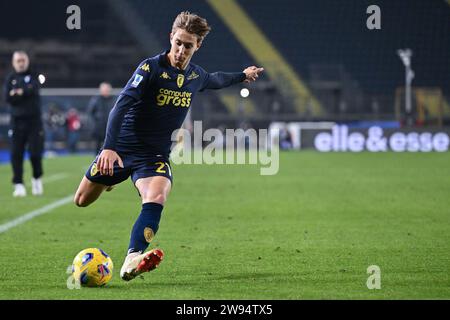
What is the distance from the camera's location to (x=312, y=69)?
132 ft

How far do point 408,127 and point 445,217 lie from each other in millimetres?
Result: 23097

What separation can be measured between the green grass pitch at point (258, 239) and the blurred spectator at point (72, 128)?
16648 millimetres

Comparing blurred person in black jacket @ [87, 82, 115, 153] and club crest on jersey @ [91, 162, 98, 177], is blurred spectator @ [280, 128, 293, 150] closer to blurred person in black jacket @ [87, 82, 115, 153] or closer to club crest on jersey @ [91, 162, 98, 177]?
blurred person in black jacket @ [87, 82, 115, 153]

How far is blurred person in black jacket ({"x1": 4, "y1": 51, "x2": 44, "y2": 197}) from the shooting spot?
52.0 feet

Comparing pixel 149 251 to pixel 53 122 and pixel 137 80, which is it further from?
pixel 53 122

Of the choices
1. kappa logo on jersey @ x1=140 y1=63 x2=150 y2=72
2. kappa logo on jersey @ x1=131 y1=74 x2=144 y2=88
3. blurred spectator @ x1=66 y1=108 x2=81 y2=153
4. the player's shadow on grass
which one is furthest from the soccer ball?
blurred spectator @ x1=66 y1=108 x2=81 y2=153

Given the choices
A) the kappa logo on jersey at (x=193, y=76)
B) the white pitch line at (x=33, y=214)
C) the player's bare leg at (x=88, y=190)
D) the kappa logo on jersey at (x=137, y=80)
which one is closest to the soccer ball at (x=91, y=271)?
the player's bare leg at (x=88, y=190)

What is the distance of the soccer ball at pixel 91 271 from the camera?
22.9 feet

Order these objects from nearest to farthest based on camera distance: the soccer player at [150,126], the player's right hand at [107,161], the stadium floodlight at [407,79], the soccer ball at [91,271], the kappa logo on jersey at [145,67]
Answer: the soccer ball at [91,271] < the player's right hand at [107,161] < the soccer player at [150,126] < the kappa logo on jersey at [145,67] < the stadium floodlight at [407,79]

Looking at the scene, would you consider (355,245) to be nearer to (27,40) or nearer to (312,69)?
(312,69)

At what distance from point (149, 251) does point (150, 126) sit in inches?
50.0

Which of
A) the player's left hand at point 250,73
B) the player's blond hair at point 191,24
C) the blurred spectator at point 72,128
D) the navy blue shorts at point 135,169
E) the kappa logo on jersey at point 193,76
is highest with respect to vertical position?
the blurred spectator at point 72,128

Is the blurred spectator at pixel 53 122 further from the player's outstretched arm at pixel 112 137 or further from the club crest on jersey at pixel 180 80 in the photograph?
the player's outstretched arm at pixel 112 137

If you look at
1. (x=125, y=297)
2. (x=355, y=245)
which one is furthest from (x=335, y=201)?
(x=125, y=297)
